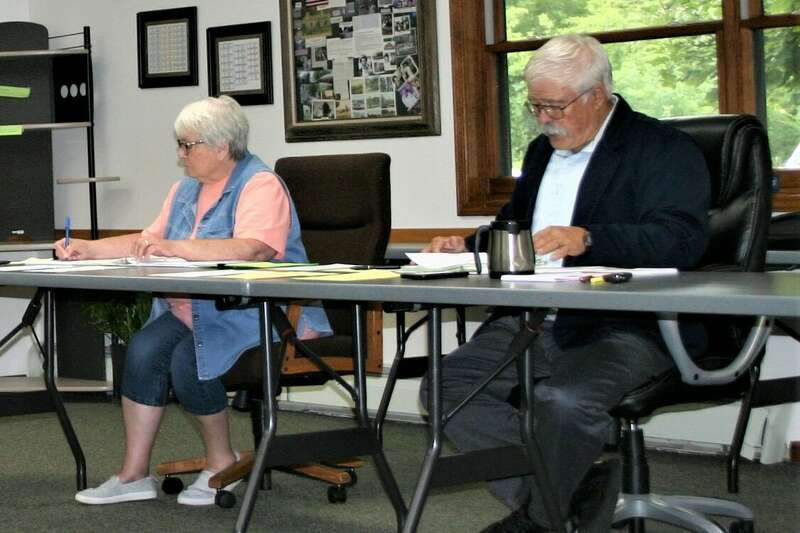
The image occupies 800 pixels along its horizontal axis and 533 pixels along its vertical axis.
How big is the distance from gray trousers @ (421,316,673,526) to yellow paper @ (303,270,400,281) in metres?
0.26

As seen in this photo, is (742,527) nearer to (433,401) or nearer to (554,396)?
(554,396)

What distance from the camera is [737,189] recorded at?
8.47 ft

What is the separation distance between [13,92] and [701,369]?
3.85m

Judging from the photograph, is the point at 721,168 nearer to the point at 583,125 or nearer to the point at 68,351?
the point at 583,125

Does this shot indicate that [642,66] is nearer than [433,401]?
No

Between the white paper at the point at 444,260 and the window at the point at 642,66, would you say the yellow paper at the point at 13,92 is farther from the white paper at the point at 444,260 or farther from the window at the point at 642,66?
the white paper at the point at 444,260

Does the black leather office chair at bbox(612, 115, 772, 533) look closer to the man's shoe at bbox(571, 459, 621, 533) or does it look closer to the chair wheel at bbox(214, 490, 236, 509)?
the man's shoe at bbox(571, 459, 621, 533)

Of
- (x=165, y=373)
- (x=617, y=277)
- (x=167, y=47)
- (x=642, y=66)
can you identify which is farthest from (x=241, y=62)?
(x=617, y=277)

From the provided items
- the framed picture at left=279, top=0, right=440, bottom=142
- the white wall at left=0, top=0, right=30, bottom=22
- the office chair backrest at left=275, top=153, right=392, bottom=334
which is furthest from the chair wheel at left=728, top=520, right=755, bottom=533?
the white wall at left=0, top=0, right=30, bottom=22

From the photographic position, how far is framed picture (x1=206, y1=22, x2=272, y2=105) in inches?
196

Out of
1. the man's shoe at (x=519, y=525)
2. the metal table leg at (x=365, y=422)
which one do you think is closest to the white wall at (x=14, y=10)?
the metal table leg at (x=365, y=422)

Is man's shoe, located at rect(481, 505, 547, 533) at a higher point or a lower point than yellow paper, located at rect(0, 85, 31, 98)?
lower

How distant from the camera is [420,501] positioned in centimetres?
218

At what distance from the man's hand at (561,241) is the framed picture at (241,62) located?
2.85m
